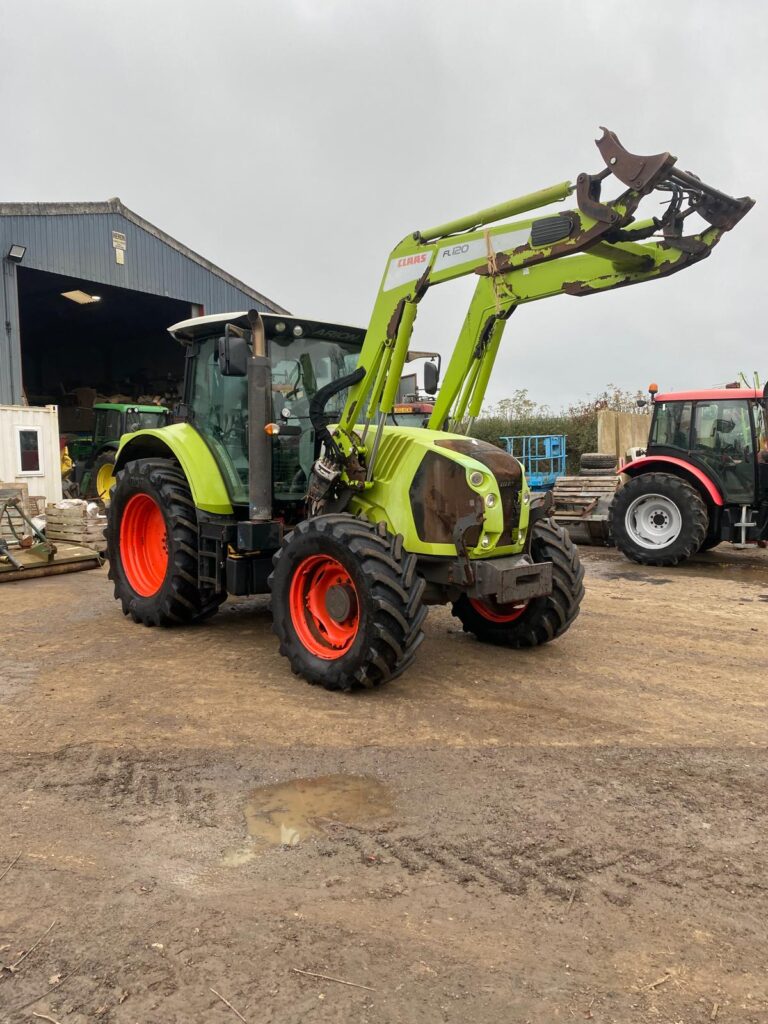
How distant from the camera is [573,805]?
326cm

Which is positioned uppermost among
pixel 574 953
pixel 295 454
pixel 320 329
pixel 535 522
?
pixel 320 329

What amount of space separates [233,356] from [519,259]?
6.18 feet

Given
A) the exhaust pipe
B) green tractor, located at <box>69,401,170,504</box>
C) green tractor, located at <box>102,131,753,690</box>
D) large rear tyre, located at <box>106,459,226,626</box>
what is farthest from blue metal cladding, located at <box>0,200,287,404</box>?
A: the exhaust pipe

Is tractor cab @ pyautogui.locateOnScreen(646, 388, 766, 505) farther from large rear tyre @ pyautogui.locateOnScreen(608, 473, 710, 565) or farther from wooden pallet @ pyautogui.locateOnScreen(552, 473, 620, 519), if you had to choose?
wooden pallet @ pyautogui.locateOnScreen(552, 473, 620, 519)

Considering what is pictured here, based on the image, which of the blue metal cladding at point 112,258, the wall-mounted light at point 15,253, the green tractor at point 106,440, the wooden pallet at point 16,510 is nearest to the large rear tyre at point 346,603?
the wooden pallet at point 16,510

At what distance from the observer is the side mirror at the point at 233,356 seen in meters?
5.03

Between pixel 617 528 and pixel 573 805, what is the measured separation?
23.5 ft

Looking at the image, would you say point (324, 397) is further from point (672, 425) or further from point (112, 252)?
point (112, 252)

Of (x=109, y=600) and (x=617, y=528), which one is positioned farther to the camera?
(x=617, y=528)

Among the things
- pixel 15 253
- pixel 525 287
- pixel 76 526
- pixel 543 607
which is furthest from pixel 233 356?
pixel 15 253

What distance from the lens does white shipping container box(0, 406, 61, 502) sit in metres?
13.0

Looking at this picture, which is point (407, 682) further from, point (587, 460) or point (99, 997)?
point (587, 460)

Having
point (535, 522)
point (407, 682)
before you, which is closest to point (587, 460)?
point (535, 522)

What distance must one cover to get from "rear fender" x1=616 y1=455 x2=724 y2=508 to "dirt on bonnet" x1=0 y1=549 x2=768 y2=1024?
4411 mm
